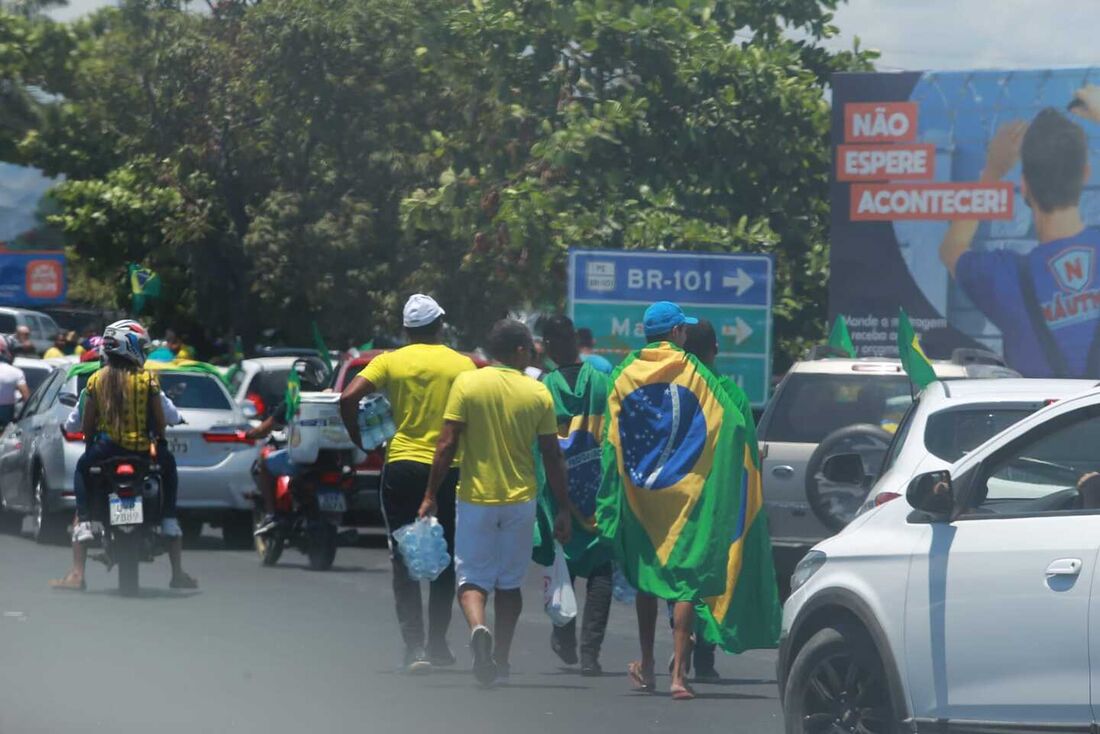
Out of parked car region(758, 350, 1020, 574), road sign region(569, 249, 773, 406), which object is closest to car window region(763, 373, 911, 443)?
parked car region(758, 350, 1020, 574)

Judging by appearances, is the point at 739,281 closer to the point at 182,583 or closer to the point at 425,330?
the point at 182,583

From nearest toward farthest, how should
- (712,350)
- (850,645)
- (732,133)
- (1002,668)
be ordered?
(1002,668)
(850,645)
(712,350)
(732,133)

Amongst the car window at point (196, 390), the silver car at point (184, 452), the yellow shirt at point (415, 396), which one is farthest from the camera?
the car window at point (196, 390)

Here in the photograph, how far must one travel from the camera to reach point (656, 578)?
366 inches

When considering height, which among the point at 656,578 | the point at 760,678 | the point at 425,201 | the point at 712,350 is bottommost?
the point at 760,678

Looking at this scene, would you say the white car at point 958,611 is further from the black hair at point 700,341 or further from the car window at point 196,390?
the car window at point 196,390

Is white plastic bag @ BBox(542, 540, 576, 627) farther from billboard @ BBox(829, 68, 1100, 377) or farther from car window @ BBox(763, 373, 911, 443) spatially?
billboard @ BBox(829, 68, 1100, 377)

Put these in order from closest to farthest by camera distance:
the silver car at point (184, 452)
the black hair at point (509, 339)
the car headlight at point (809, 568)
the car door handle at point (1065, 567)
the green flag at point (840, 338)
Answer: the car door handle at point (1065, 567) → the car headlight at point (809, 568) → the black hair at point (509, 339) → the silver car at point (184, 452) → the green flag at point (840, 338)

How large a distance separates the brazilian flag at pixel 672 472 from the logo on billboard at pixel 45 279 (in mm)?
40516

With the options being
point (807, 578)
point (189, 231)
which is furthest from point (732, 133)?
point (807, 578)

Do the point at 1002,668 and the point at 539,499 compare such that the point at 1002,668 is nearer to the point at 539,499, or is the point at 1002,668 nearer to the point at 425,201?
the point at 539,499

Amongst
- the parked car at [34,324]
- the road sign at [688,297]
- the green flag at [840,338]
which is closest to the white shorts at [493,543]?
the green flag at [840,338]

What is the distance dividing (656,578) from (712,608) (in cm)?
34

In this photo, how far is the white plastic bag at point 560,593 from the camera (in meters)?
9.85
